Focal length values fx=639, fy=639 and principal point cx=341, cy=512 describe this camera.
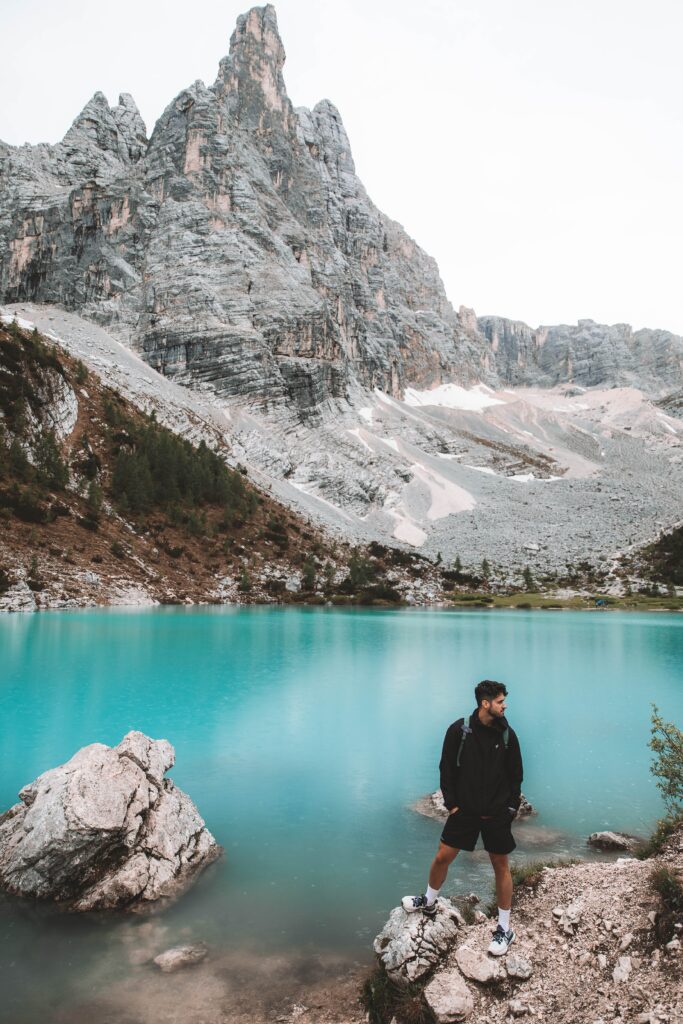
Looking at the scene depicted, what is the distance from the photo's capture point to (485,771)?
723cm

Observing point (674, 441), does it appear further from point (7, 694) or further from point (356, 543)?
point (7, 694)

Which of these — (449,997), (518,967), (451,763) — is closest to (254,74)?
(451,763)

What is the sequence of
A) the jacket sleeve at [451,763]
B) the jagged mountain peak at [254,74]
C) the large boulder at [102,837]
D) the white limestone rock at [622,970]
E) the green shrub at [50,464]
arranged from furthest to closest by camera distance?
1. the jagged mountain peak at [254,74]
2. the green shrub at [50,464]
3. the large boulder at [102,837]
4. the jacket sleeve at [451,763]
5. the white limestone rock at [622,970]

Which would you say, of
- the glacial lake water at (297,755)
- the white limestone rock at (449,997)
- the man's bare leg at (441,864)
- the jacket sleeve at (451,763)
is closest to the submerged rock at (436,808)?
the glacial lake water at (297,755)

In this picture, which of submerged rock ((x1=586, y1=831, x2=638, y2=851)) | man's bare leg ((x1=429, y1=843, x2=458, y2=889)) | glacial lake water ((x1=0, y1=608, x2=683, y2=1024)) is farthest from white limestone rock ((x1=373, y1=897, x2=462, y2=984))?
submerged rock ((x1=586, y1=831, x2=638, y2=851))

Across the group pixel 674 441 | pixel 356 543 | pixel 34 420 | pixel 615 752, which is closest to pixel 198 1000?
pixel 615 752

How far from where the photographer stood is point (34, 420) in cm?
7531

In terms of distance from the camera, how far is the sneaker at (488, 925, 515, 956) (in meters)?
6.79

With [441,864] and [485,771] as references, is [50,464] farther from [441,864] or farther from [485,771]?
[485,771]

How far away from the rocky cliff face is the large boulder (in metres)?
116

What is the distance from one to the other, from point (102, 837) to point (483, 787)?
5892 millimetres

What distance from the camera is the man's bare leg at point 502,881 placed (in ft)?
23.2

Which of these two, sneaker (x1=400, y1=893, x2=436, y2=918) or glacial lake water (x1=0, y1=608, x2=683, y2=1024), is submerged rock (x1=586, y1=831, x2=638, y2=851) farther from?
sneaker (x1=400, y1=893, x2=436, y2=918)

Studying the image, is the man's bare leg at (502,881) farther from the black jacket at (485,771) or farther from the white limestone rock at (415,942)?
the white limestone rock at (415,942)
